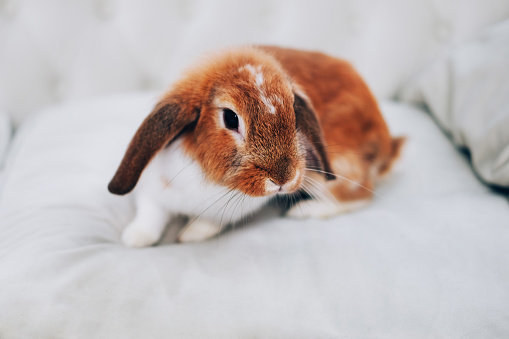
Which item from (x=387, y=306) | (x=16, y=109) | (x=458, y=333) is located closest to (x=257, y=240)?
(x=387, y=306)

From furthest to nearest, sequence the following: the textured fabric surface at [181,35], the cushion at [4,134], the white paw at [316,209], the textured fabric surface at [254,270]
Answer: the textured fabric surface at [181,35] < the cushion at [4,134] < the white paw at [316,209] < the textured fabric surface at [254,270]

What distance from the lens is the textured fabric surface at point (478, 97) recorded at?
3.09 ft

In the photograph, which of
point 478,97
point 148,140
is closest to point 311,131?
point 148,140

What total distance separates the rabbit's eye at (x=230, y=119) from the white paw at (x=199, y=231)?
265 mm

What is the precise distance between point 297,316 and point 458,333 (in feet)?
0.82

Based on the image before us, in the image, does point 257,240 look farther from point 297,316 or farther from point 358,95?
point 358,95

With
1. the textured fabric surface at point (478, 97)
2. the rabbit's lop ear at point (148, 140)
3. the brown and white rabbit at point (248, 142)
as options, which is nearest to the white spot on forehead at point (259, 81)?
the brown and white rabbit at point (248, 142)

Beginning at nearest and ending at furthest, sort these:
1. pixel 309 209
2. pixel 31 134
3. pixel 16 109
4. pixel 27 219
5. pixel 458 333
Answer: pixel 458 333 → pixel 27 219 → pixel 309 209 → pixel 31 134 → pixel 16 109

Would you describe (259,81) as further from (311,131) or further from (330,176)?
(330,176)

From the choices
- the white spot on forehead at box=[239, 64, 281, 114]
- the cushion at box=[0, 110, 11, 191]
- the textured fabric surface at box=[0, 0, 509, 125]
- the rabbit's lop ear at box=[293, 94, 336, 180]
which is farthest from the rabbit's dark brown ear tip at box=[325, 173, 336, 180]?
the cushion at box=[0, 110, 11, 191]

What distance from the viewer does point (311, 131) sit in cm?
78

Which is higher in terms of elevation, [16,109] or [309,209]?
[16,109]

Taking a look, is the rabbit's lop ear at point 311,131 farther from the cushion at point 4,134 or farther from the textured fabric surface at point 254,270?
the cushion at point 4,134

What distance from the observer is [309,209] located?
92 centimetres
